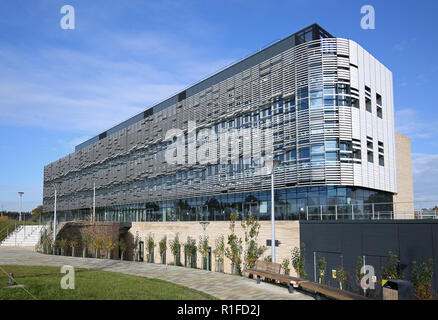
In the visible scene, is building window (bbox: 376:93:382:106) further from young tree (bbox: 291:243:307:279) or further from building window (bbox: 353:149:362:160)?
young tree (bbox: 291:243:307:279)

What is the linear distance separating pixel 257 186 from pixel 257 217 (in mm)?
4375

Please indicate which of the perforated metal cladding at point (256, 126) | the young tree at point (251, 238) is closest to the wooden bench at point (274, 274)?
the young tree at point (251, 238)

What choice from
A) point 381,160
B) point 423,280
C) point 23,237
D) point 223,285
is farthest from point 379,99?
point 23,237

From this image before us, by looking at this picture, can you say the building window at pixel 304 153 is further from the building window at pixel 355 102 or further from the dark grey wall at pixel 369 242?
the dark grey wall at pixel 369 242

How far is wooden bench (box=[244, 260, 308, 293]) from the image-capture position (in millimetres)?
14328

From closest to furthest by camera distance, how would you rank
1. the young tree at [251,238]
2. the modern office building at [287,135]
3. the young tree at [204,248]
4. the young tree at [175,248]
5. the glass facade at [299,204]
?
the glass facade at [299,204] → the young tree at [251,238] → the modern office building at [287,135] → the young tree at [204,248] → the young tree at [175,248]

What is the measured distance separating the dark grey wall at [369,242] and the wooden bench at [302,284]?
4607 mm

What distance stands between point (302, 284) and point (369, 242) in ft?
22.2

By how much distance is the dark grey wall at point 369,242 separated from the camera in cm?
1631

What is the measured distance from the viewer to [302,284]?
1370cm

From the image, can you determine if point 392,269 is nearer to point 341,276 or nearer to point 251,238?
point 341,276
